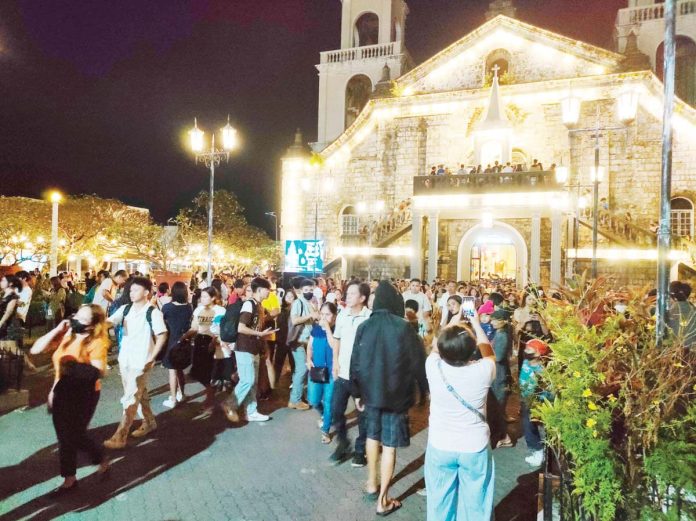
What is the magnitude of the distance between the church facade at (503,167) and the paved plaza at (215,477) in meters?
13.4

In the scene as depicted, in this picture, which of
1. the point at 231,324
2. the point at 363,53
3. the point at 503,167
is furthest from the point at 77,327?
the point at 363,53

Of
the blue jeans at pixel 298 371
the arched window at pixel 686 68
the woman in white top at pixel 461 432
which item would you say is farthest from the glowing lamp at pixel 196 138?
the arched window at pixel 686 68

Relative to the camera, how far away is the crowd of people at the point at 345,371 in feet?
10.7

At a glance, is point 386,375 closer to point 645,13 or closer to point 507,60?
point 507,60

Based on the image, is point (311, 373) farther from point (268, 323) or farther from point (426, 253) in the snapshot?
point (426, 253)

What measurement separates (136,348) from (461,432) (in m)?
4.05

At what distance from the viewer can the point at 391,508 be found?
4266mm

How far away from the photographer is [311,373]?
6469 mm

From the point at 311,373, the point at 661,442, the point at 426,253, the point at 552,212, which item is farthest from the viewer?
the point at 426,253

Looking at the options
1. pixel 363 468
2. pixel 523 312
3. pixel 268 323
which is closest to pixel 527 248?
pixel 523 312

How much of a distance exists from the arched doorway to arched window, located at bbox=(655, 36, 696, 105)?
1264 centimetres

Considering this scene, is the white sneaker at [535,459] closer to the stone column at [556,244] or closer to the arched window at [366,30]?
the stone column at [556,244]

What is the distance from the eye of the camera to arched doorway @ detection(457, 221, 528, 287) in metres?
21.9

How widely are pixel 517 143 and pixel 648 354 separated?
21.9 m
